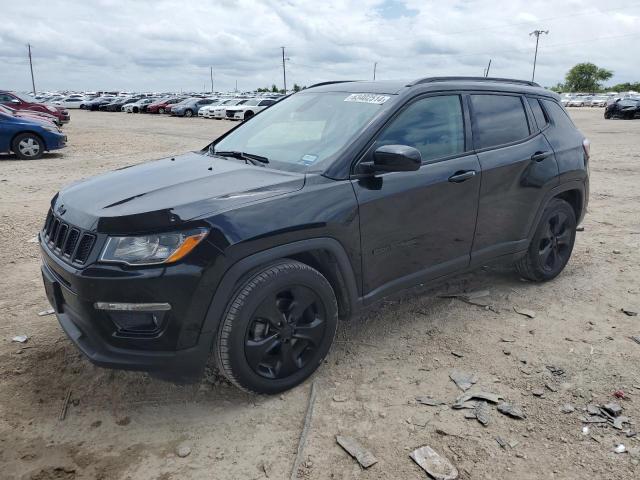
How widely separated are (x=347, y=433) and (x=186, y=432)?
2.76 feet

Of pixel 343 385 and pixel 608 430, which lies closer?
pixel 608 430

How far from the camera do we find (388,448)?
2.64 metres

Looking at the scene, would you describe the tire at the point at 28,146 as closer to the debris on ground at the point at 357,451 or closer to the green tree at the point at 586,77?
the debris on ground at the point at 357,451

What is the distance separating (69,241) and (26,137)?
37.8 feet

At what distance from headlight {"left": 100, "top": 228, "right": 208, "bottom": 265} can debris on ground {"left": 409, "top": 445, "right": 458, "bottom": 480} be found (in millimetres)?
1486

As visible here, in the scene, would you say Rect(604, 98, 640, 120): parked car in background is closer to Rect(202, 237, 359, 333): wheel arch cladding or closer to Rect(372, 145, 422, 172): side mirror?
Rect(372, 145, 422, 172): side mirror

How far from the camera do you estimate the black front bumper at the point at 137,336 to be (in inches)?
100

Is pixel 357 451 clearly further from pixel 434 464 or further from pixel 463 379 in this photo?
pixel 463 379

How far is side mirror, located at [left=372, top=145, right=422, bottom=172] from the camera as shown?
3.04 metres

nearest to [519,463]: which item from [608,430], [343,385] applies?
[608,430]

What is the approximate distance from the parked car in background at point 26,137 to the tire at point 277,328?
1197 cm

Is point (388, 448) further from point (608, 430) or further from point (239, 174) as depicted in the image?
point (239, 174)

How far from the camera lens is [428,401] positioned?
3020mm

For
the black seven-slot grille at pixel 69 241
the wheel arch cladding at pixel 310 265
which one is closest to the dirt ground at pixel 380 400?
the wheel arch cladding at pixel 310 265
